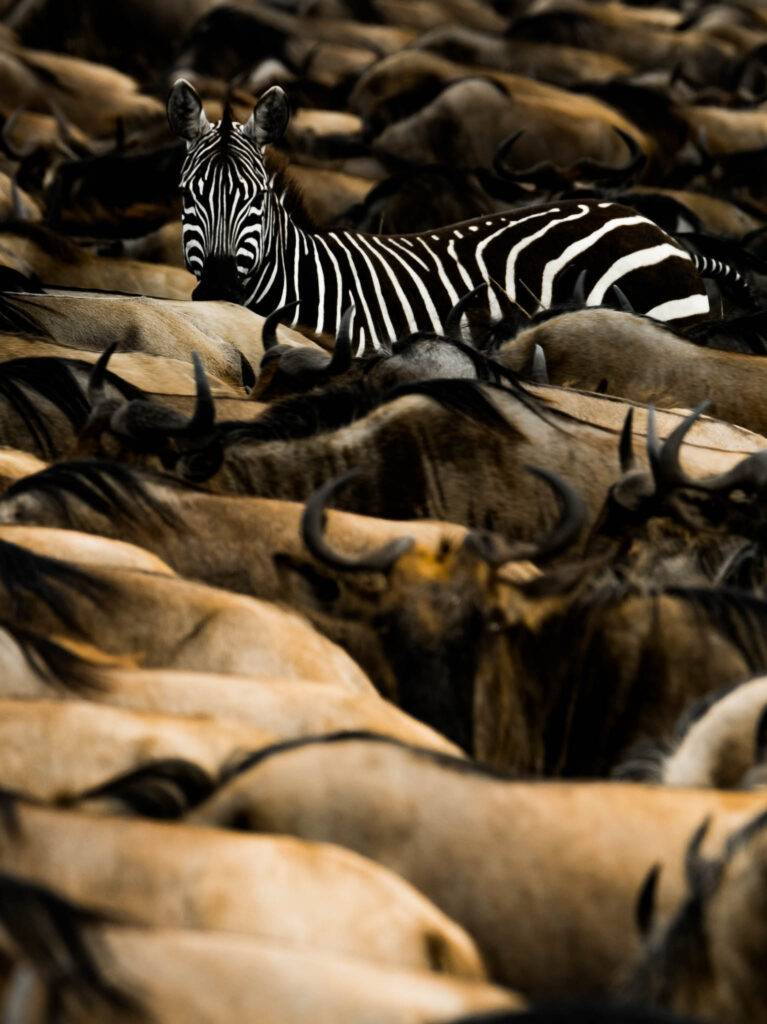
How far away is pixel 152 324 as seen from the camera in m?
6.82

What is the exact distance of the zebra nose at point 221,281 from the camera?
24.5 ft

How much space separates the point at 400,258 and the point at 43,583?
172 inches

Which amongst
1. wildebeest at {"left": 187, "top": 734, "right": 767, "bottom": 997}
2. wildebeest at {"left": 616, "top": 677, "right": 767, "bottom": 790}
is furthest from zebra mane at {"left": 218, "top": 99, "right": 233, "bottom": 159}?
wildebeest at {"left": 187, "top": 734, "right": 767, "bottom": 997}

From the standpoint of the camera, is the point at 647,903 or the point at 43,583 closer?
the point at 647,903

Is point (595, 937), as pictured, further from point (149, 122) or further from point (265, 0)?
point (265, 0)

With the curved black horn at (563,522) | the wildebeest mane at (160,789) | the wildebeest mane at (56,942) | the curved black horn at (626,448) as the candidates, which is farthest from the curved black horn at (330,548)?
the wildebeest mane at (56,942)

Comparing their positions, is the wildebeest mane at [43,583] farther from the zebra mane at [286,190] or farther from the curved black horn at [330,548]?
the zebra mane at [286,190]

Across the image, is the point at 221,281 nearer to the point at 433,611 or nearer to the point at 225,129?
the point at 225,129

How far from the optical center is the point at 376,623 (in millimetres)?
4211

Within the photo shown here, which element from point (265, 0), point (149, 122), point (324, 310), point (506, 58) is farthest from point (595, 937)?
point (265, 0)

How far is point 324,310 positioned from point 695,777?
4.58 metres

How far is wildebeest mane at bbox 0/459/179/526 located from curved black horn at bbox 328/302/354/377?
4.57 ft

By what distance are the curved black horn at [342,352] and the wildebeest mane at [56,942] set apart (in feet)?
11.8

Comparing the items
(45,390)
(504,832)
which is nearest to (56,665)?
(504,832)
